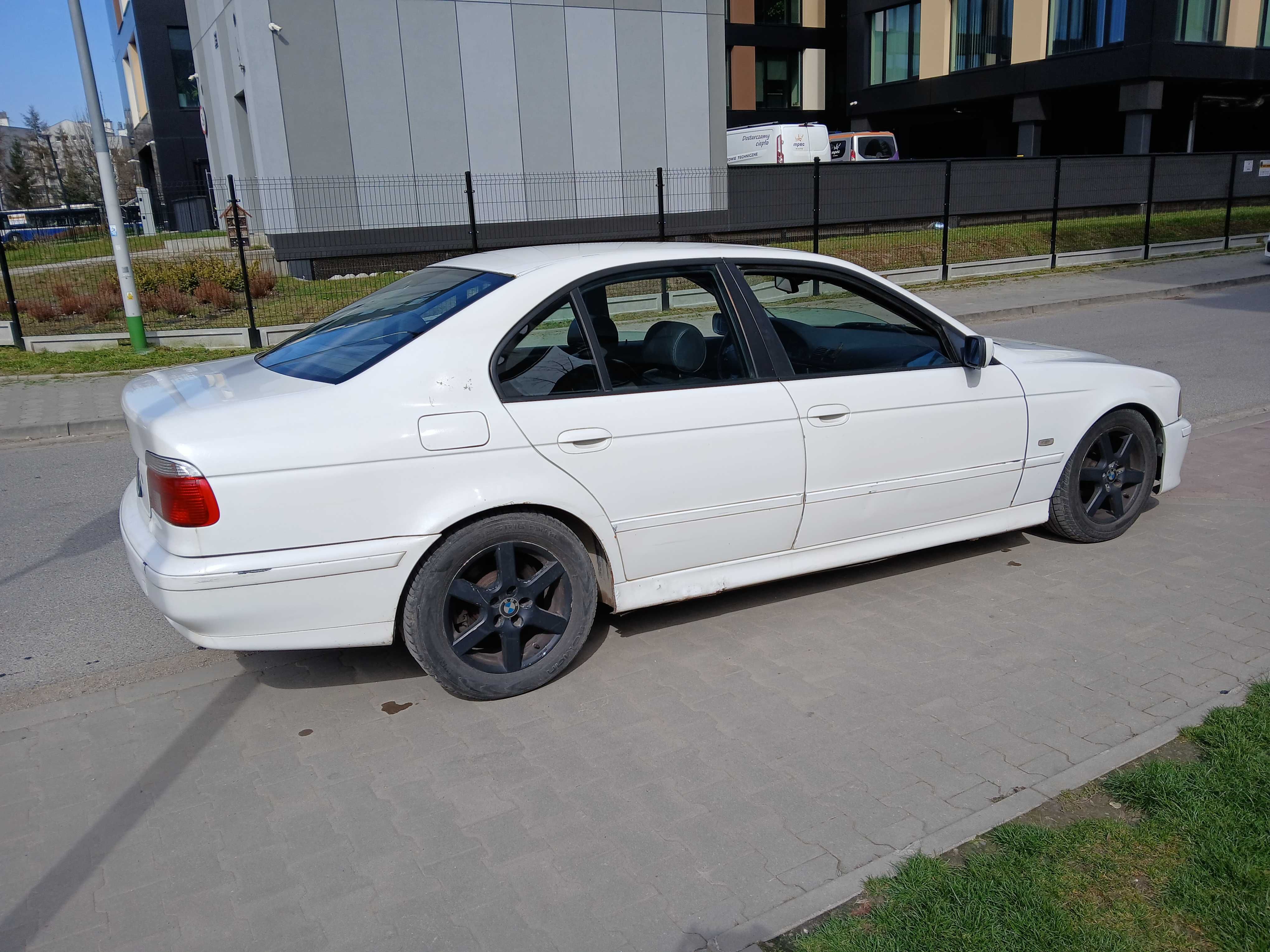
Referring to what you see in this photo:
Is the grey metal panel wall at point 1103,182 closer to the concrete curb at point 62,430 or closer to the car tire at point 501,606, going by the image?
the concrete curb at point 62,430

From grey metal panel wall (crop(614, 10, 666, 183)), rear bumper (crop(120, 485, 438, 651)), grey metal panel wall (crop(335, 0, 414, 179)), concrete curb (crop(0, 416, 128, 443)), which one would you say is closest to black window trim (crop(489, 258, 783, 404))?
rear bumper (crop(120, 485, 438, 651))

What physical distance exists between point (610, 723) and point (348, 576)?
110 centimetres

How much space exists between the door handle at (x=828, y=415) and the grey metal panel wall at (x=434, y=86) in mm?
17163

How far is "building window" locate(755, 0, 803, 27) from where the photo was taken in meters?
44.2

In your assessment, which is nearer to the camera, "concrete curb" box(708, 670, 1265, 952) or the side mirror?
"concrete curb" box(708, 670, 1265, 952)

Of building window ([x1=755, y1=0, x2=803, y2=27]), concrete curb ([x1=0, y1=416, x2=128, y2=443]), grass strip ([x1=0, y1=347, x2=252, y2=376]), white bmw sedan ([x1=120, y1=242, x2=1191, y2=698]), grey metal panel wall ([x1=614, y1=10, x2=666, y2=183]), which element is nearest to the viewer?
white bmw sedan ([x1=120, y1=242, x2=1191, y2=698])

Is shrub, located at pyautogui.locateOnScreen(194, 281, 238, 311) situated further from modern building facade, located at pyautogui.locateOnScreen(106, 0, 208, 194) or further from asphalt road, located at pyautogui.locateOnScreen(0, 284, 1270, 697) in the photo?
modern building facade, located at pyautogui.locateOnScreen(106, 0, 208, 194)

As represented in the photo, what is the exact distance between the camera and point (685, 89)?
72.4 ft

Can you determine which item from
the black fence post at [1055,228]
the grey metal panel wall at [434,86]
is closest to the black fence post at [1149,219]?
the black fence post at [1055,228]

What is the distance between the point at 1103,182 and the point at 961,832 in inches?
1066

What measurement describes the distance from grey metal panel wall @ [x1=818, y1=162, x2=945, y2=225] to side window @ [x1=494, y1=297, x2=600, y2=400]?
20.0 metres

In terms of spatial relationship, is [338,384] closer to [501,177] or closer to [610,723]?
[610,723]

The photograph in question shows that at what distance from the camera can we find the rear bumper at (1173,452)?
5578 mm

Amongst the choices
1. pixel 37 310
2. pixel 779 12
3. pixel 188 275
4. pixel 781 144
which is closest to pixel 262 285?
pixel 188 275
